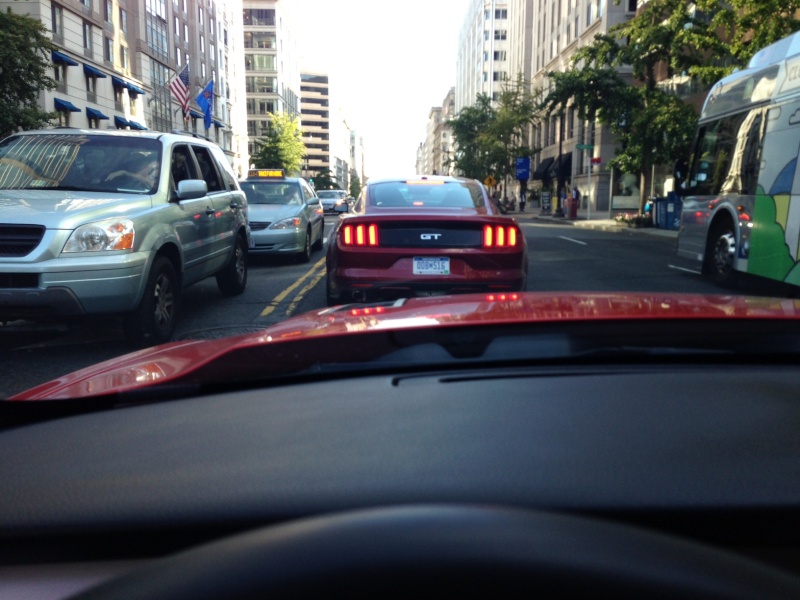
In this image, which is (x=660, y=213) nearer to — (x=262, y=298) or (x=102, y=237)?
(x=262, y=298)

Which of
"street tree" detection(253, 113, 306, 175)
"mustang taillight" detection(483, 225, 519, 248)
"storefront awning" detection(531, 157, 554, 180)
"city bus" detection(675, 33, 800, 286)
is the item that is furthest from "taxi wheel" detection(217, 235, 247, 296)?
"street tree" detection(253, 113, 306, 175)

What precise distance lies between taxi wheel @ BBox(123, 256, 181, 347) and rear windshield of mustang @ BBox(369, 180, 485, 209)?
206 centimetres

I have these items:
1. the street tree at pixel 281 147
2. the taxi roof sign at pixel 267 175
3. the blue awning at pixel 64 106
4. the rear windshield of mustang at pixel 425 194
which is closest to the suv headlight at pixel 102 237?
the rear windshield of mustang at pixel 425 194

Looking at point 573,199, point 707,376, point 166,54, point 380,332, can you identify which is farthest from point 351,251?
point 166,54

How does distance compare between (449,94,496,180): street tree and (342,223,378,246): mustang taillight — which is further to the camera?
(449,94,496,180): street tree

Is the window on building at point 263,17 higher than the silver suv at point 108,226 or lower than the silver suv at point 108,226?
higher

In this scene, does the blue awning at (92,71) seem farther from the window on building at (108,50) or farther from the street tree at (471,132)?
the street tree at (471,132)

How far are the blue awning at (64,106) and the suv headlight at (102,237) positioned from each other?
34.3 m

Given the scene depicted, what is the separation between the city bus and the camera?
8.57 metres

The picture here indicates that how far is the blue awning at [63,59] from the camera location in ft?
115

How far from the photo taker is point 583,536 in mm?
897

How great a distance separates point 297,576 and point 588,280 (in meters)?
10.4

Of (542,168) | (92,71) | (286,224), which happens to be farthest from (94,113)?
(542,168)

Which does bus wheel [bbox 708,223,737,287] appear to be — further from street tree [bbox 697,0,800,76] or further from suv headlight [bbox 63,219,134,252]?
street tree [bbox 697,0,800,76]
